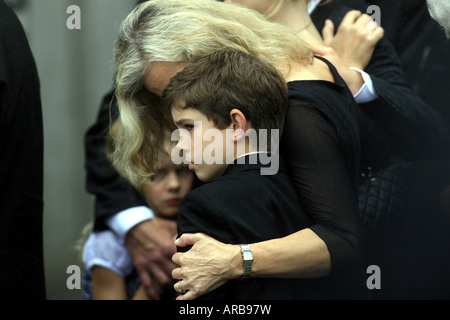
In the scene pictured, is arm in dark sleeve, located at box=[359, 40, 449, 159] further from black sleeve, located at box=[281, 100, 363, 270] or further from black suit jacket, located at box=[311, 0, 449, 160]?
black sleeve, located at box=[281, 100, 363, 270]

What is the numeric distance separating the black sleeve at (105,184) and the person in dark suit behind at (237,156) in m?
0.99

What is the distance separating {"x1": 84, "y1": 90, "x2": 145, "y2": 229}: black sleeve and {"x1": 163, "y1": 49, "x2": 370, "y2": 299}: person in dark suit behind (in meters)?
0.99

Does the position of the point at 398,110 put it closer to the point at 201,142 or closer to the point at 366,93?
the point at 366,93

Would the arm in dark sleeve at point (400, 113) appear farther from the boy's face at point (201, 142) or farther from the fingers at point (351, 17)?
the boy's face at point (201, 142)

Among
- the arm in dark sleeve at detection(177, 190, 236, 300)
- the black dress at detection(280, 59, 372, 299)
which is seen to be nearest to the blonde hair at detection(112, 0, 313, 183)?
the black dress at detection(280, 59, 372, 299)

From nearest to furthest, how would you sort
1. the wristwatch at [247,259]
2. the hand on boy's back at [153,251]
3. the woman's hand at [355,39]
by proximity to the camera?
the wristwatch at [247,259], the woman's hand at [355,39], the hand on boy's back at [153,251]

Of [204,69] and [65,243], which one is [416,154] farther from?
[65,243]

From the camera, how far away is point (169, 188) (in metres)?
2.85

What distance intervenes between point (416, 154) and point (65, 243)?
92.6 inches

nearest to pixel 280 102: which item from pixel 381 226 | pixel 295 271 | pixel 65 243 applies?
pixel 295 271

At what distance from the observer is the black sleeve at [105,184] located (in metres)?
2.90

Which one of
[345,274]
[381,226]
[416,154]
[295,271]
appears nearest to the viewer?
[295,271]

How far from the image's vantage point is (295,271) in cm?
188

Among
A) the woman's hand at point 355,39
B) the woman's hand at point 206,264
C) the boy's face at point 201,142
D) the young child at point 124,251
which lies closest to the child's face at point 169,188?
the young child at point 124,251
